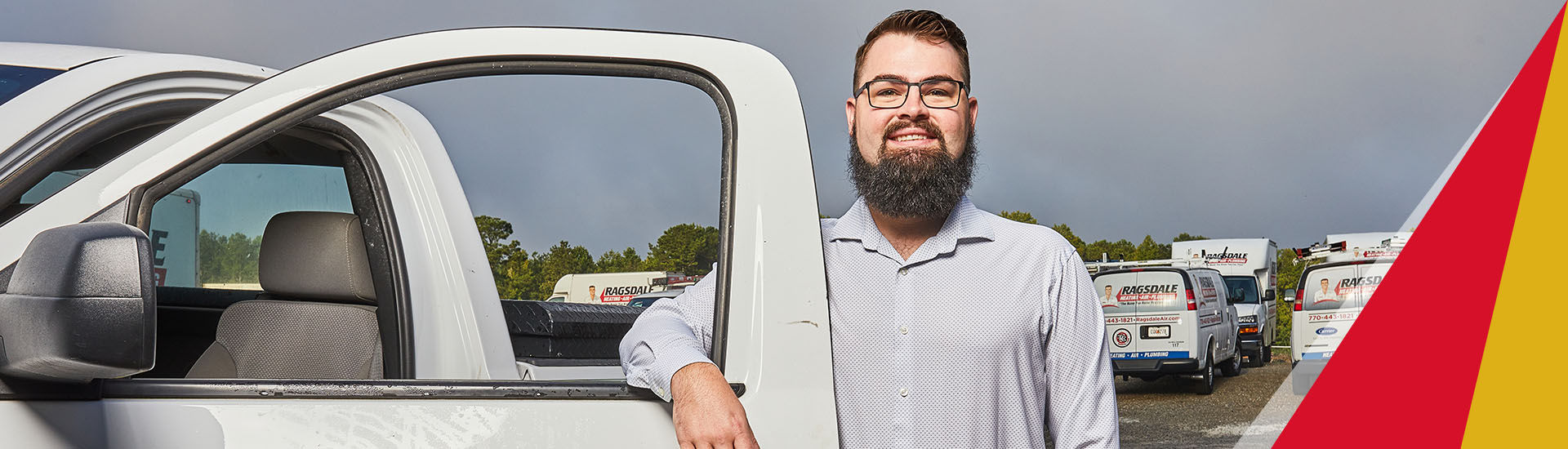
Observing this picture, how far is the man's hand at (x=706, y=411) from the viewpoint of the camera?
4.90 feet

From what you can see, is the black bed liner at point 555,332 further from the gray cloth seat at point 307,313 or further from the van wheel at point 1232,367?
the van wheel at point 1232,367

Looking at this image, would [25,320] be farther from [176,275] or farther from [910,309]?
[176,275]

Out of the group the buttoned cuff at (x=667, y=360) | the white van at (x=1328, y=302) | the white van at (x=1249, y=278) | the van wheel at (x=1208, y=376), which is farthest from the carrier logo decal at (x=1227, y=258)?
the buttoned cuff at (x=667, y=360)

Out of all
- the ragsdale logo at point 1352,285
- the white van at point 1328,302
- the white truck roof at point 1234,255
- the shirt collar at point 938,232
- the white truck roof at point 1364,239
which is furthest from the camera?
the white truck roof at point 1234,255

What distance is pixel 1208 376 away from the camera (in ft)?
51.2

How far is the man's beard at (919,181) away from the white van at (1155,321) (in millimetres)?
13295

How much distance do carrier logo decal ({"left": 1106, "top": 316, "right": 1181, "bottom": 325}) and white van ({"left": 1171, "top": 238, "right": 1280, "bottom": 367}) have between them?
522 cm

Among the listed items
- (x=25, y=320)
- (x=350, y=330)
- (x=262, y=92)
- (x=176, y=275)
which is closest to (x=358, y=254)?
(x=350, y=330)

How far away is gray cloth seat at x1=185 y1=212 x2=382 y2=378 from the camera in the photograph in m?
2.36

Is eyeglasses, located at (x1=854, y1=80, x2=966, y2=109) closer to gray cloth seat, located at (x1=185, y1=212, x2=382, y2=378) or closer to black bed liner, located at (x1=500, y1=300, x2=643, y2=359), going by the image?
black bed liner, located at (x1=500, y1=300, x2=643, y2=359)

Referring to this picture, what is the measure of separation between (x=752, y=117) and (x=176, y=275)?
1637 mm

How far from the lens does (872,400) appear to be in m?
1.70

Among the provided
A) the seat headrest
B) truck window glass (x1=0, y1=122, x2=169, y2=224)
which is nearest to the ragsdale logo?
the seat headrest

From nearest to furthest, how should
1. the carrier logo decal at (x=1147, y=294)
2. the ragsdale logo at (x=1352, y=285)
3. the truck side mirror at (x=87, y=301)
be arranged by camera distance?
the truck side mirror at (x=87, y=301) → the ragsdale logo at (x=1352, y=285) → the carrier logo decal at (x=1147, y=294)
